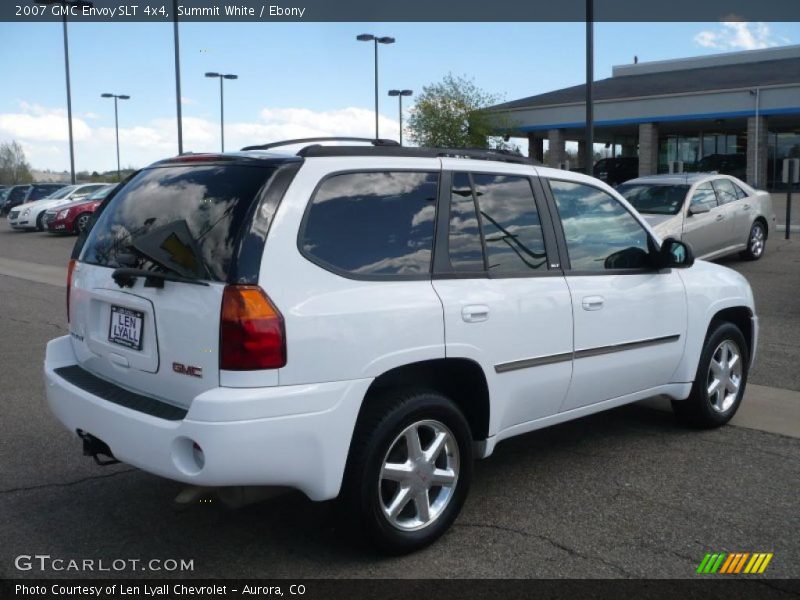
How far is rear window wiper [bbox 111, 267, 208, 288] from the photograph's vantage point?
360cm

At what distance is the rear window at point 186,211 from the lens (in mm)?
3557

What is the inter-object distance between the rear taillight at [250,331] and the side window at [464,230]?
41.5 inches

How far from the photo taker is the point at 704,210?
46.5 ft

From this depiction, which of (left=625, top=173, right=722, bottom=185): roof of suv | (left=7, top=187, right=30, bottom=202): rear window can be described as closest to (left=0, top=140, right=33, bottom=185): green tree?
(left=7, top=187, right=30, bottom=202): rear window

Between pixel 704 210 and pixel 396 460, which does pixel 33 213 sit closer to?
pixel 704 210

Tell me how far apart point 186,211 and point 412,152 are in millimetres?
1115

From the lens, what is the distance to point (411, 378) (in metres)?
3.97

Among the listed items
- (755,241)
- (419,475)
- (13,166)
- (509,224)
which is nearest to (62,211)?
(755,241)

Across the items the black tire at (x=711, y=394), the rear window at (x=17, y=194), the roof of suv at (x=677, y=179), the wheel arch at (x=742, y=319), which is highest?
the rear window at (x=17, y=194)

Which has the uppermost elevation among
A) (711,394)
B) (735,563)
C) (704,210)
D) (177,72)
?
(177,72)

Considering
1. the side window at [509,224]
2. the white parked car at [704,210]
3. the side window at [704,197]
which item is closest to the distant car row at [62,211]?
the white parked car at [704,210]

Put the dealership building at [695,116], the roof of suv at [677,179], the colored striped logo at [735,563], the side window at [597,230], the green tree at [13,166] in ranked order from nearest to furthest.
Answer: the colored striped logo at [735,563] < the side window at [597,230] < the roof of suv at [677,179] < the dealership building at [695,116] < the green tree at [13,166]

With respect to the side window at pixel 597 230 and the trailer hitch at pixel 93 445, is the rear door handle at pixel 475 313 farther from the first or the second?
the trailer hitch at pixel 93 445

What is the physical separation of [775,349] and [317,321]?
21.0 ft
